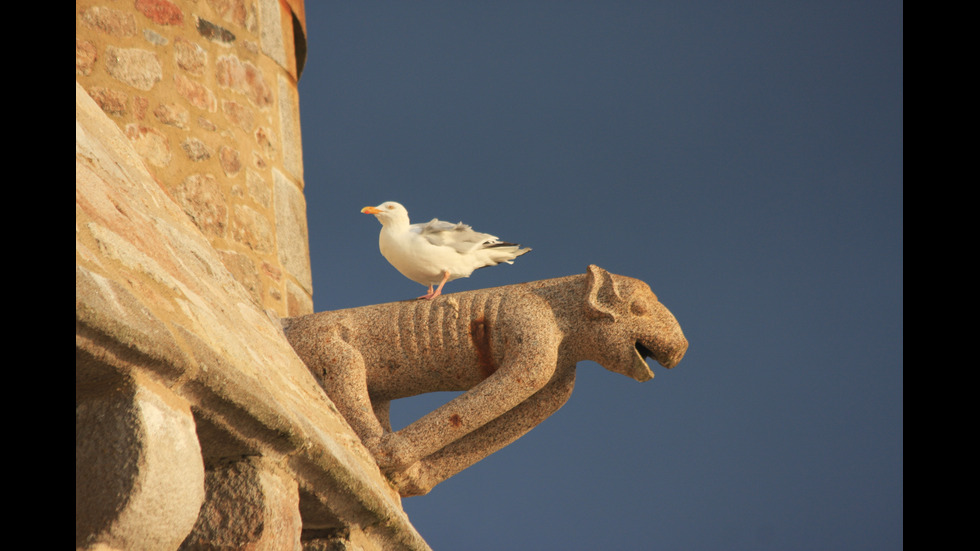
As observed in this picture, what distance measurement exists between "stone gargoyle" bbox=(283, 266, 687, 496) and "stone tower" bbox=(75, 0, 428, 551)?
23 centimetres

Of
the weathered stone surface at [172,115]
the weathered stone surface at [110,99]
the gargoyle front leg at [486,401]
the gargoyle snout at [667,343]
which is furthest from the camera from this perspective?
the weathered stone surface at [172,115]

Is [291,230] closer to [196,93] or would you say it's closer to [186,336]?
[196,93]

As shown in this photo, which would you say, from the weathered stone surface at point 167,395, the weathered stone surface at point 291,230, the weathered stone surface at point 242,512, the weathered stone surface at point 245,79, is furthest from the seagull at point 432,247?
the weathered stone surface at point 242,512

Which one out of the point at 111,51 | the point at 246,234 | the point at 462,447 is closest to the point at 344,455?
the point at 462,447

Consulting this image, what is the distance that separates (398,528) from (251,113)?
8.75 ft

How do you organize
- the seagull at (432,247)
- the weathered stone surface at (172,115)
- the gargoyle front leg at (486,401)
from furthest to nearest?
the weathered stone surface at (172,115), the seagull at (432,247), the gargoyle front leg at (486,401)

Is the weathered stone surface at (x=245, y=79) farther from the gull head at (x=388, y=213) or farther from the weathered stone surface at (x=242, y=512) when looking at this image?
the weathered stone surface at (x=242, y=512)

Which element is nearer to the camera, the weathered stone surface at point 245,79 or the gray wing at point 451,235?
the gray wing at point 451,235

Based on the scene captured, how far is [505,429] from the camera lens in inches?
151

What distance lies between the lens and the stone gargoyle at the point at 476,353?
3.64 m

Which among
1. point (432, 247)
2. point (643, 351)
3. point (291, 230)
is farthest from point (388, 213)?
point (643, 351)

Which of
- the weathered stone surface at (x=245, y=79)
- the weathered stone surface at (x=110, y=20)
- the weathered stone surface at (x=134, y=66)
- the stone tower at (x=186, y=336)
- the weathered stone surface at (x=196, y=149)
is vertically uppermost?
the weathered stone surface at (x=245, y=79)

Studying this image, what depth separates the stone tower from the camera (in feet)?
5.91

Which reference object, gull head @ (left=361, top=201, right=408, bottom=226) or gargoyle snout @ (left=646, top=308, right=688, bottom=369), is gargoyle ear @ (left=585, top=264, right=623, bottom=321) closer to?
gargoyle snout @ (left=646, top=308, right=688, bottom=369)
